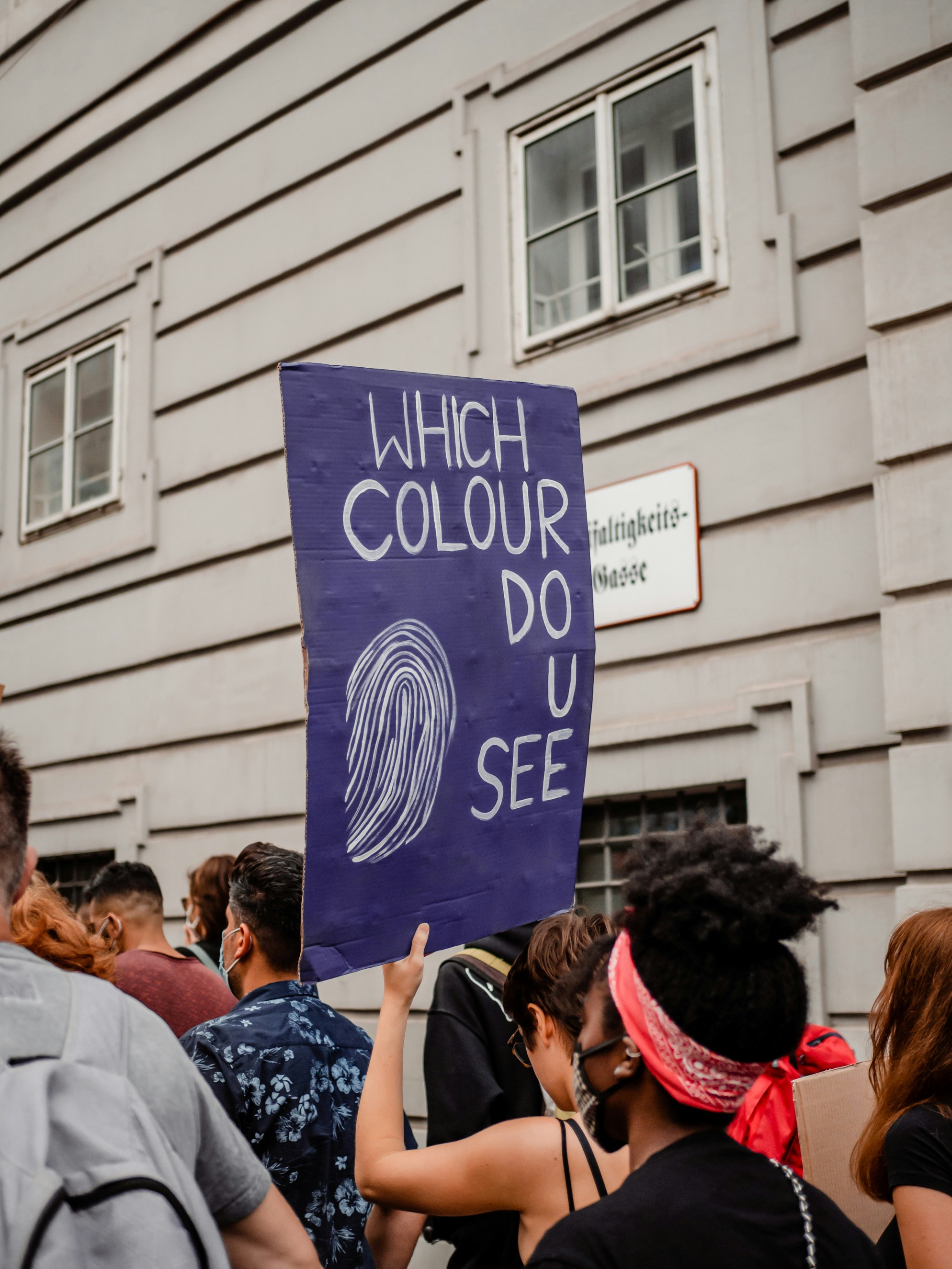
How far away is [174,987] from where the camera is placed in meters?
4.30

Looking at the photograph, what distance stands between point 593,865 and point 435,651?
3.91 m

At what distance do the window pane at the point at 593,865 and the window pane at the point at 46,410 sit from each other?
602cm

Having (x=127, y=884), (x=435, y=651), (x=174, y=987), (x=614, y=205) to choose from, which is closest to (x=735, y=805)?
(x=127, y=884)

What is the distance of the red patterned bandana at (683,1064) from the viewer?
5.73 ft

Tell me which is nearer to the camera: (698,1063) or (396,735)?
(698,1063)

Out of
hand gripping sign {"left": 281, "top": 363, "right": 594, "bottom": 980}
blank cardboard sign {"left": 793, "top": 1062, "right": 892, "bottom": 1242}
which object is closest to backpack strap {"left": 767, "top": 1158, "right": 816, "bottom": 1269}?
hand gripping sign {"left": 281, "top": 363, "right": 594, "bottom": 980}

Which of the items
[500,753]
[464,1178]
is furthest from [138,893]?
[464,1178]

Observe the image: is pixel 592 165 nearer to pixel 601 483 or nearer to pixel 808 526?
pixel 601 483

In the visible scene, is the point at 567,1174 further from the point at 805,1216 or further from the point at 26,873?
the point at 26,873

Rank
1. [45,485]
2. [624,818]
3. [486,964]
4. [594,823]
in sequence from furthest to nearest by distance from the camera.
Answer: [45,485]
[594,823]
[624,818]
[486,964]

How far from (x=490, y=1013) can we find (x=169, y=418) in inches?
260

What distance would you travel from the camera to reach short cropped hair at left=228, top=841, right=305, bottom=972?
10.6 feet

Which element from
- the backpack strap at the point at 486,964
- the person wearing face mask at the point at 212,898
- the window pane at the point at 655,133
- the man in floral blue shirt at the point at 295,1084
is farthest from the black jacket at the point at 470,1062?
the window pane at the point at 655,133

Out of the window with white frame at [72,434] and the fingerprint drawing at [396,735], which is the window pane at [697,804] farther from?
the window with white frame at [72,434]
